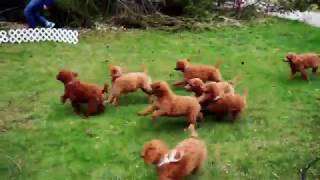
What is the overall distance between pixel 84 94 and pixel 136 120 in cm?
64

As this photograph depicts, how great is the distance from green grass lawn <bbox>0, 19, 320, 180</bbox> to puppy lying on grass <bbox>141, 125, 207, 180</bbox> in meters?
0.26

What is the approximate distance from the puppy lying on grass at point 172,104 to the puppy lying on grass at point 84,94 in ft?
2.66

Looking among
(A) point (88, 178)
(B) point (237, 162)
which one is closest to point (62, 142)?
(A) point (88, 178)

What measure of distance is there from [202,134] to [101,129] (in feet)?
3.50

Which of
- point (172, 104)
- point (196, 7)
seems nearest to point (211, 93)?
point (172, 104)

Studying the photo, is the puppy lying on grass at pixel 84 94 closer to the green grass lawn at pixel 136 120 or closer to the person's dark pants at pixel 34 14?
the green grass lawn at pixel 136 120

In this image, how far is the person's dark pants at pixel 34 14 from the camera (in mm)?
9914

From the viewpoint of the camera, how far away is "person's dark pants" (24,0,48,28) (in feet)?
32.5

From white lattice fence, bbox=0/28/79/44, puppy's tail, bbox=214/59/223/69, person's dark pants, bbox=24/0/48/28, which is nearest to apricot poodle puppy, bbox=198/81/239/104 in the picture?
puppy's tail, bbox=214/59/223/69

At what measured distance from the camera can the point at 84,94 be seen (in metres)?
5.90

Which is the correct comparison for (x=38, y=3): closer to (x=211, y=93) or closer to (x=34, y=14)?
(x=34, y=14)

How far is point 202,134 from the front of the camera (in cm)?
548

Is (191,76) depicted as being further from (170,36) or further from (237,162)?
(170,36)

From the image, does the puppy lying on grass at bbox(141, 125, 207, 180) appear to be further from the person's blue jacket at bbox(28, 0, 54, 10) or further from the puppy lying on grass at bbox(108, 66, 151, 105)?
the person's blue jacket at bbox(28, 0, 54, 10)
